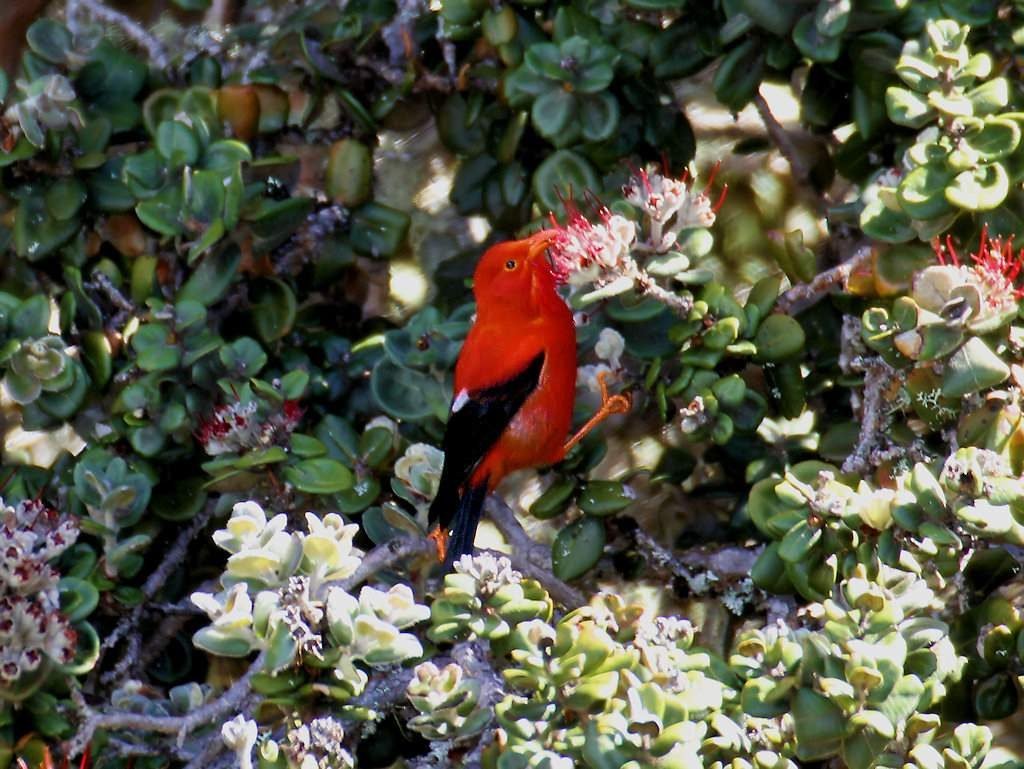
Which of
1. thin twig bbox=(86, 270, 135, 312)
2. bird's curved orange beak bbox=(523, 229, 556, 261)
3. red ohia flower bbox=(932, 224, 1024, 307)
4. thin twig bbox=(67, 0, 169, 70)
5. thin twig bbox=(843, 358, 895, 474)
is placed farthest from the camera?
thin twig bbox=(67, 0, 169, 70)

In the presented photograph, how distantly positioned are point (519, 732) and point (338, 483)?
0.93 metres

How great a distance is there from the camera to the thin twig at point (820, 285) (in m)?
2.88

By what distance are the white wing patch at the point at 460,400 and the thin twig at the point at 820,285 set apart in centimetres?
73

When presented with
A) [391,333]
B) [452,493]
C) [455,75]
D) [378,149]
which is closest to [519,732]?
[452,493]

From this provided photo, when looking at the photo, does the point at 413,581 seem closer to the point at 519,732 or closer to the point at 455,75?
the point at 519,732

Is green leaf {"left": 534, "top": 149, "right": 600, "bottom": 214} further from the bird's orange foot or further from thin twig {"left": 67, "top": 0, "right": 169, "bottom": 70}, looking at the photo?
thin twig {"left": 67, "top": 0, "right": 169, "bottom": 70}

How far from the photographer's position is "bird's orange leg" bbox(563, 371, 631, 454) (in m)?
3.17

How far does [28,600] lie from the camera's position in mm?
2828

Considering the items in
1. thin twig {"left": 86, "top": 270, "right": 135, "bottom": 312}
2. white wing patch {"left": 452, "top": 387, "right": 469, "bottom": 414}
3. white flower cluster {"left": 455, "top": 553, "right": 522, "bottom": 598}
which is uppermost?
white flower cluster {"left": 455, "top": 553, "right": 522, "bottom": 598}

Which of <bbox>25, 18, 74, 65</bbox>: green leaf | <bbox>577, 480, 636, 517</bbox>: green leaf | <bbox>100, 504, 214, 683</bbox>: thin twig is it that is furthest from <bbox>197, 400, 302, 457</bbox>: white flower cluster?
<bbox>25, 18, 74, 65</bbox>: green leaf

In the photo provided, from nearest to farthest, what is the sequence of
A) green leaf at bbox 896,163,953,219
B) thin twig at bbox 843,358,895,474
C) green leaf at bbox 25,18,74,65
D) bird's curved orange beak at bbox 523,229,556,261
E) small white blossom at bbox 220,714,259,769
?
1. small white blossom at bbox 220,714,259,769
2. green leaf at bbox 896,163,953,219
3. thin twig at bbox 843,358,895,474
4. bird's curved orange beak at bbox 523,229,556,261
5. green leaf at bbox 25,18,74,65

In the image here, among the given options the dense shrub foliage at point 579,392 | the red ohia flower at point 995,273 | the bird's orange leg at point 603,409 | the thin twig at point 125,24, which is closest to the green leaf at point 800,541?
the dense shrub foliage at point 579,392

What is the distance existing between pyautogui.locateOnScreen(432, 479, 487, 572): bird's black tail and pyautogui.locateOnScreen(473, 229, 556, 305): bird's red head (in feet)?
1.52

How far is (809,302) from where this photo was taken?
3.03 metres
